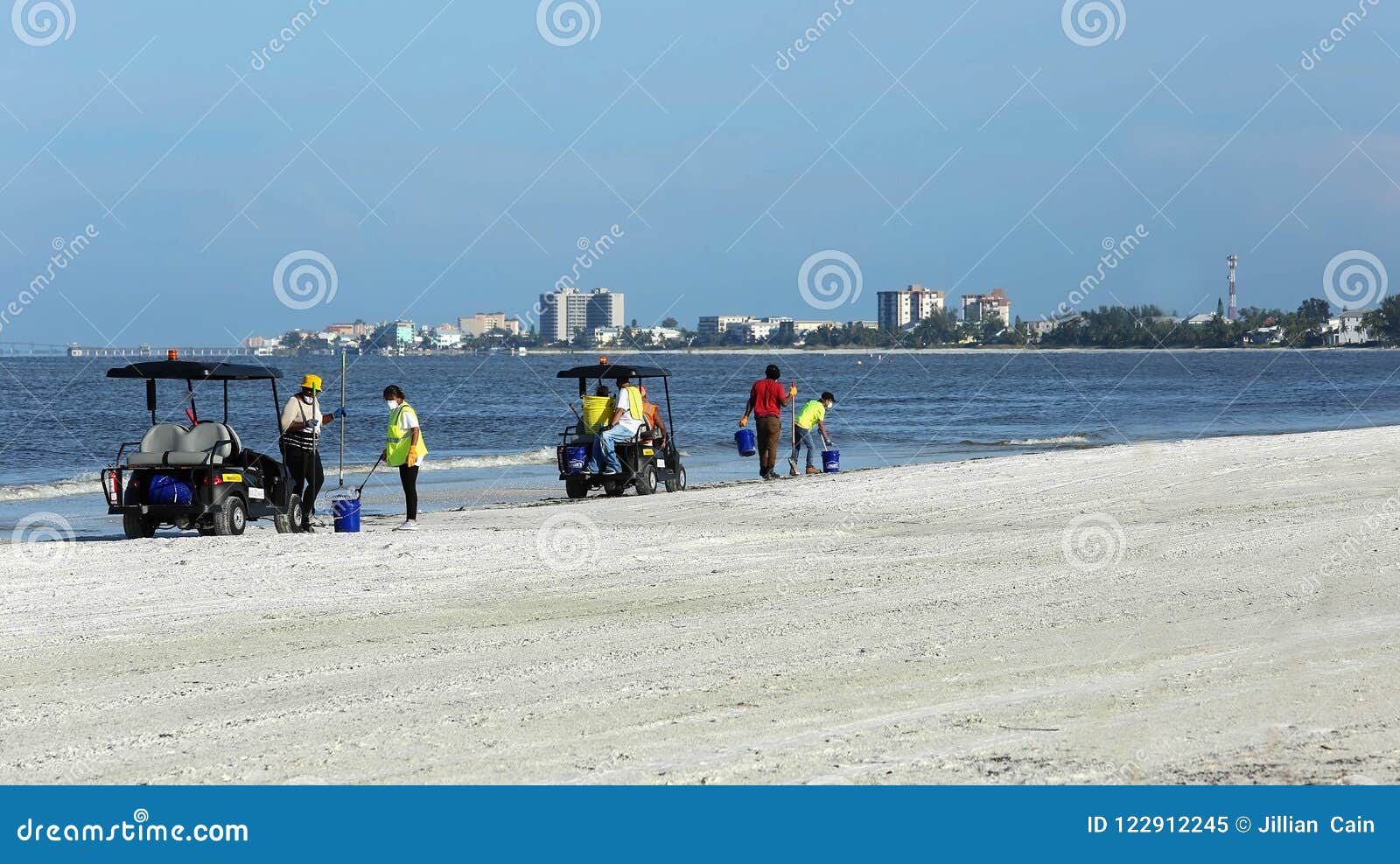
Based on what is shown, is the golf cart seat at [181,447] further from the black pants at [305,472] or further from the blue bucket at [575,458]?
the blue bucket at [575,458]

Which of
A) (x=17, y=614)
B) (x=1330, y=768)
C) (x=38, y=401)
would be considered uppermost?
(x=38, y=401)

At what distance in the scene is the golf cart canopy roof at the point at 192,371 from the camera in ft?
48.6

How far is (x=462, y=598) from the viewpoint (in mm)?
11039

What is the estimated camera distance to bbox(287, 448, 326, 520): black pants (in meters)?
15.7

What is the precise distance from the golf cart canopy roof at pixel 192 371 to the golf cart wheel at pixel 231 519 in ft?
4.01

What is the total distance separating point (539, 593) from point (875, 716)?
4513 mm

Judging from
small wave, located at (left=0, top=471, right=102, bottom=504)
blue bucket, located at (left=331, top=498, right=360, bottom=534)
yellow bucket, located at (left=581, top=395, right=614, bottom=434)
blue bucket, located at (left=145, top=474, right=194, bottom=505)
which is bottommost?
blue bucket, located at (left=331, top=498, right=360, bottom=534)

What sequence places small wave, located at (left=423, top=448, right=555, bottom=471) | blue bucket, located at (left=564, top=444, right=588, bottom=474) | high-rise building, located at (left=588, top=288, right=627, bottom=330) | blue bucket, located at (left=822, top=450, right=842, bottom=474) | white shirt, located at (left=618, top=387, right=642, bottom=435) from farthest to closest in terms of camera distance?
high-rise building, located at (left=588, top=288, right=627, bottom=330) → small wave, located at (left=423, top=448, right=555, bottom=471) → blue bucket, located at (left=822, top=450, right=842, bottom=474) → blue bucket, located at (left=564, top=444, right=588, bottom=474) → white shirt, located at (left=618, top=387, right=642, bottom=435)

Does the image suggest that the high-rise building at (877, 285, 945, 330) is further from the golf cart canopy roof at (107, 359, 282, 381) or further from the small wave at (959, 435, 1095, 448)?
the golf cart canopy roof at (107, 359, 282, 381)

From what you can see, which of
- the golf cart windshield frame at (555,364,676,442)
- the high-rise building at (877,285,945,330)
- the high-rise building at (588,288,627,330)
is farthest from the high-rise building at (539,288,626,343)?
the golf cart windshield frame at (555,364,676,442)

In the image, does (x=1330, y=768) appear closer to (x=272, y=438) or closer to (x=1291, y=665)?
(x=1291, y=665)

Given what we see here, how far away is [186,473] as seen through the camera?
15000 millimetres

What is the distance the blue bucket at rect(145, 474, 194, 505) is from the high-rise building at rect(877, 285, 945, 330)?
527 feet
